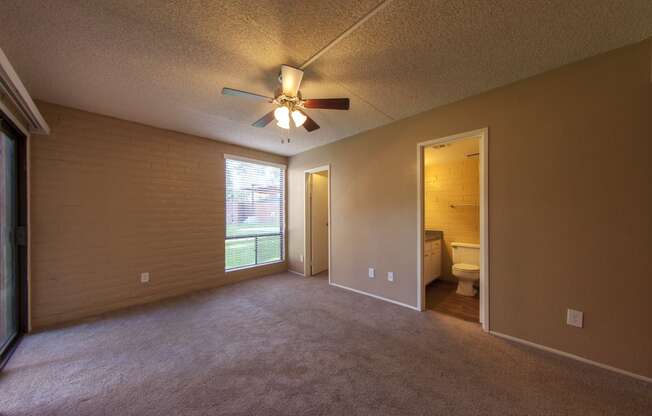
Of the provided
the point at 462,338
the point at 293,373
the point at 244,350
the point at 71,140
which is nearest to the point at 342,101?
the point at 293,373

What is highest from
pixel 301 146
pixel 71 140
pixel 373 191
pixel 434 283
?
pixel 301 146

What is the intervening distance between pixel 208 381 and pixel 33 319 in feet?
7.76

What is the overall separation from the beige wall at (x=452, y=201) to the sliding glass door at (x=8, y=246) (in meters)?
5.06

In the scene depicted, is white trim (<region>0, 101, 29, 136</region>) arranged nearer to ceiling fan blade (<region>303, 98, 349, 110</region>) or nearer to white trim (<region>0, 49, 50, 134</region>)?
white trim (<region>0, 49, 50, 134</region>)

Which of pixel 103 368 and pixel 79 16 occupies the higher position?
pixel 79 16

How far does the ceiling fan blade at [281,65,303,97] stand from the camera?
184 cm

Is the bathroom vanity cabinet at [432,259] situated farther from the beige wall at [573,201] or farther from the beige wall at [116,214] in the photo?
the beige wall at [116,214]

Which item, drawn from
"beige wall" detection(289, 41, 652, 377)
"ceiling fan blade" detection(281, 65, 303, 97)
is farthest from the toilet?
"ceiling fan blade" detection(281, 65, 303, 97)

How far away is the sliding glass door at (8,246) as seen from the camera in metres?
2.07

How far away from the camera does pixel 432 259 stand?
12.7 feet

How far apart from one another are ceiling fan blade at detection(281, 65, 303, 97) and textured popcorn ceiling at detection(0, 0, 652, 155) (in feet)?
0.26

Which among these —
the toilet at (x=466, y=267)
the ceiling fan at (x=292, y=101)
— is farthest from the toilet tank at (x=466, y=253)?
the ceiling fan at (x=292, y=101)

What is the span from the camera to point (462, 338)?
7.40 ft

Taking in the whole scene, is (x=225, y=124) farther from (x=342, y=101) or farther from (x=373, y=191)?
(x=373, y=191)
